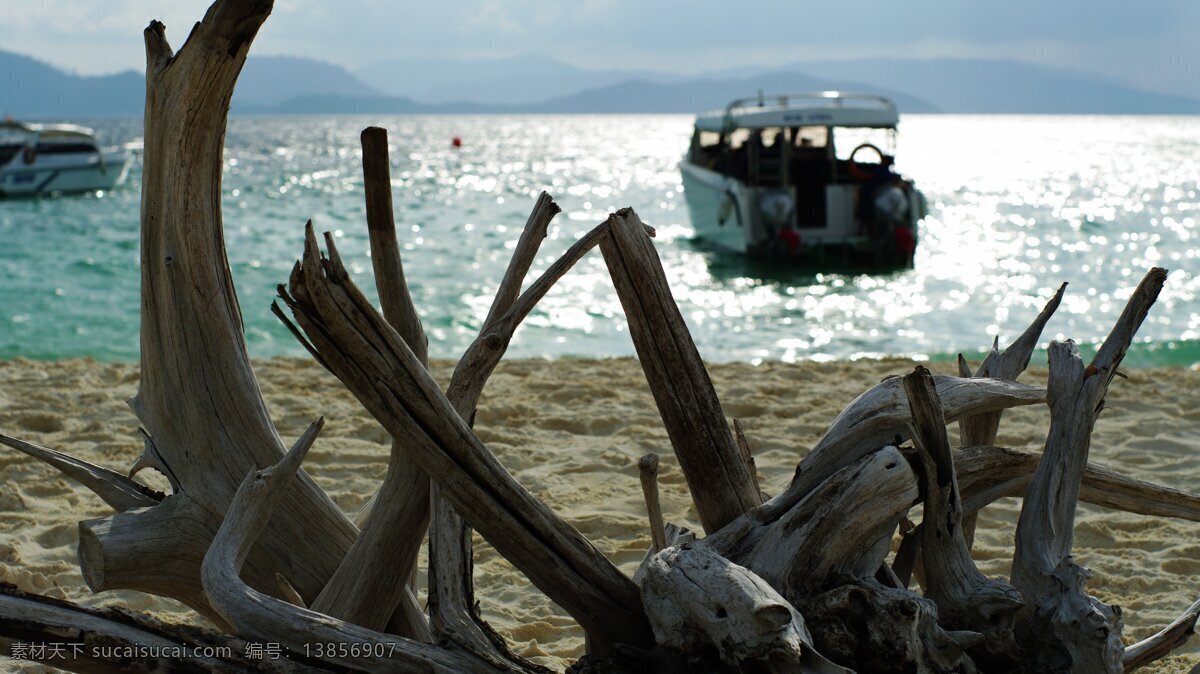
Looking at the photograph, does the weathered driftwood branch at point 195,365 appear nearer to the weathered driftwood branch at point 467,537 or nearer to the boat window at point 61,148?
the weathered driftwood branch at point 467,537

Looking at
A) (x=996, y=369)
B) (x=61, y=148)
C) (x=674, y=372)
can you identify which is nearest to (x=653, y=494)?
(x=674, y=372)

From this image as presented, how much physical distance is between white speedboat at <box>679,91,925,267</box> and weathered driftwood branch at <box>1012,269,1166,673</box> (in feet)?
42.8

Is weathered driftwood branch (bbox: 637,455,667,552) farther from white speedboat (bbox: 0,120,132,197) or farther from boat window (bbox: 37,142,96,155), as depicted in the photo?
boat window (bbox: 37,142,96,155)

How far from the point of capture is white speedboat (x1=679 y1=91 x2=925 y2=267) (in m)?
15.2

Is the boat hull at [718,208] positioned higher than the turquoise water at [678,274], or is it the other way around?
the boat hull at [718,208]

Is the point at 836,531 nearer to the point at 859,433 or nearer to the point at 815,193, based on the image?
the point at 859,433

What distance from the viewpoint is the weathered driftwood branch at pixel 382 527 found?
206cm

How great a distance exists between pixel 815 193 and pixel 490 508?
14973 mm

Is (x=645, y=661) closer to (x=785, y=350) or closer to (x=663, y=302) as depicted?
(x=663, y=302)

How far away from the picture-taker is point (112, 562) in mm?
1909

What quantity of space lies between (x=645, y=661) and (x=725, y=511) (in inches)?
16.3

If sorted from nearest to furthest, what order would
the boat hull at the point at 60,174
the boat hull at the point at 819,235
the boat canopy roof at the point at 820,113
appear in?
the boat canopy roof at the point at 820,113
the boat hull at the point at 819,235
the boat hull at the point at 60,174

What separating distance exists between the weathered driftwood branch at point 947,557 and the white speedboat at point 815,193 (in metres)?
13.4

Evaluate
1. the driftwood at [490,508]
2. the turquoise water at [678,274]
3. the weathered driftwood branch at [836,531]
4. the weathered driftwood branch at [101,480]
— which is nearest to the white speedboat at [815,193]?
the turquoise water at [678,274]
